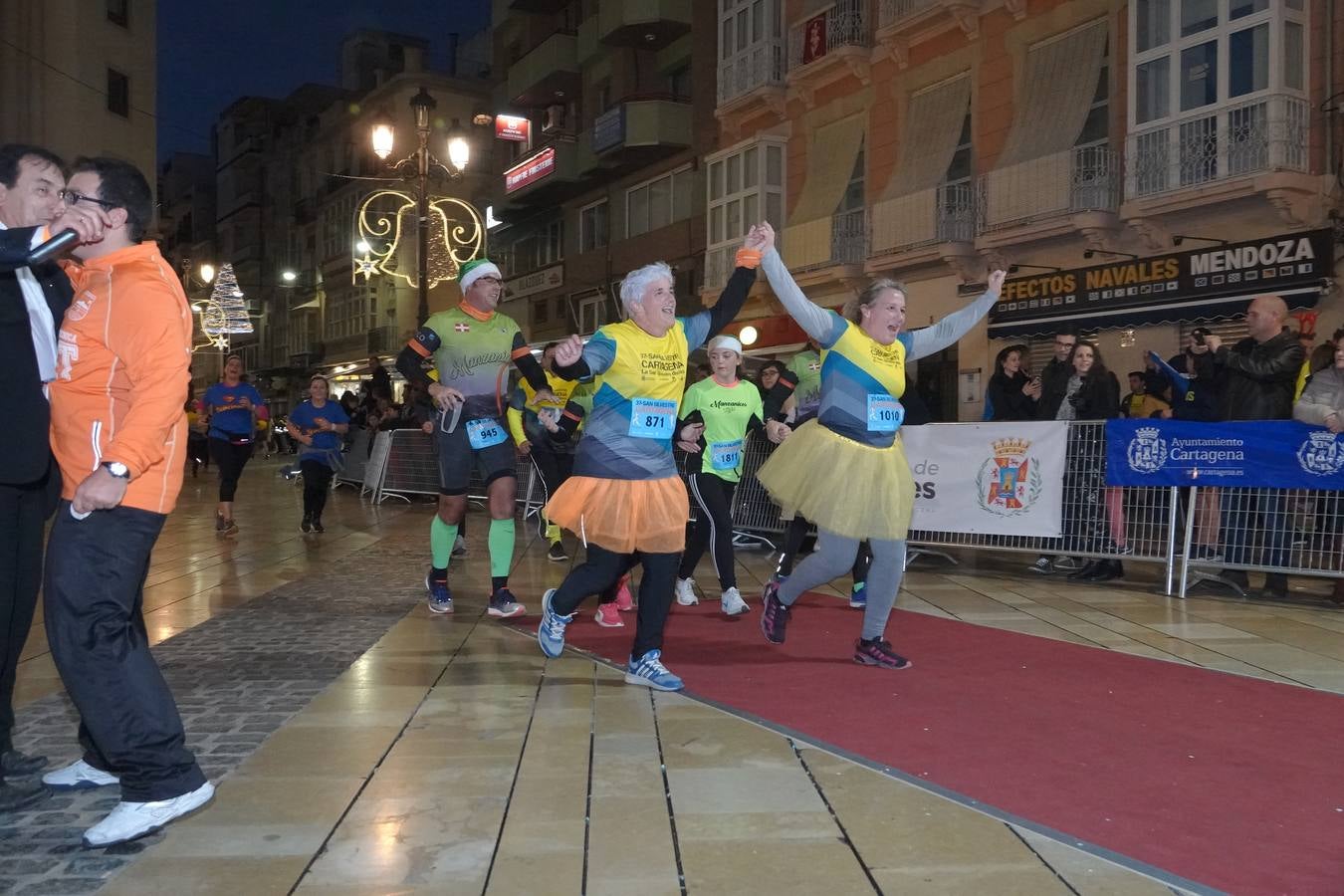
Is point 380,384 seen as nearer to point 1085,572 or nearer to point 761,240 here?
point 1085,572

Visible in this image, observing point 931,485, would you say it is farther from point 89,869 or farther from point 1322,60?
point 1322,60

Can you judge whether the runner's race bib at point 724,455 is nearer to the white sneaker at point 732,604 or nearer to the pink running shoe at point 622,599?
the white sneaker at point 732,604

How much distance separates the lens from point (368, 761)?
4129 mm

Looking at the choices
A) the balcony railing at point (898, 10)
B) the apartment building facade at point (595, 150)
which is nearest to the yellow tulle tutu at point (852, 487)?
the balcony railing at point (898, 10)

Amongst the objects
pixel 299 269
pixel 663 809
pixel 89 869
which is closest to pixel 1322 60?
pixel 663 809

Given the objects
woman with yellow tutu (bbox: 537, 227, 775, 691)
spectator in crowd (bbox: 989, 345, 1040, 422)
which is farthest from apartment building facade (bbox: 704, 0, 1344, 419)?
woman with yellow tutu (bbox: 537, 227, 775, 691)

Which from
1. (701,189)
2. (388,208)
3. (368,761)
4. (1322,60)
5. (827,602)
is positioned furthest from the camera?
(388,208)

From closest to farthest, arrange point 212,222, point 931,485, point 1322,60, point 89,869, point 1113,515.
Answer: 1. point 89,869
2. point 1113,515
3. point 931,485
4. point 1322,60
5. point 212,222

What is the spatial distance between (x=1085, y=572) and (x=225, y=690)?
705 cm

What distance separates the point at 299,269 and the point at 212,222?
792 inches

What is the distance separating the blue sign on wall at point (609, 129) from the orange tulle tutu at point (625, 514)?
2481 centimetres

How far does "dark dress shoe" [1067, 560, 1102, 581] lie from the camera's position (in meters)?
9.59

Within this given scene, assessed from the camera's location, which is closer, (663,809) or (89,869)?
(89,869)

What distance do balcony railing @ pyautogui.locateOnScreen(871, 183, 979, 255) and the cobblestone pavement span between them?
13.9m
